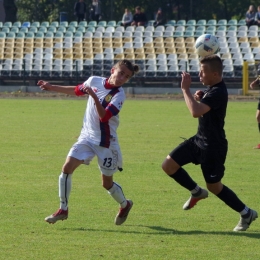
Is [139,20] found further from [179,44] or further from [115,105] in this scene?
[115,105]

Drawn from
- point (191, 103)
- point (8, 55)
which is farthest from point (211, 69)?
point (8, 55)

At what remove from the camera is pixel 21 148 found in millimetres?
14492

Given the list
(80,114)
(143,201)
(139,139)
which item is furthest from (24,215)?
(80,114)

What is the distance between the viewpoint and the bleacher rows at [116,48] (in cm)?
3350

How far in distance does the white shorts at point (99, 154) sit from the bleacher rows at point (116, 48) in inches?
979

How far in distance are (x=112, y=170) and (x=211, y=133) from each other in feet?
3.68

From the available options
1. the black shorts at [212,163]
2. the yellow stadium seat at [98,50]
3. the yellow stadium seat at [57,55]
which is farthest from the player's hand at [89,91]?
the yellow stadium seat at [57,55]

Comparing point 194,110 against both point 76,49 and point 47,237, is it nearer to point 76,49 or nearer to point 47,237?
point 47,237

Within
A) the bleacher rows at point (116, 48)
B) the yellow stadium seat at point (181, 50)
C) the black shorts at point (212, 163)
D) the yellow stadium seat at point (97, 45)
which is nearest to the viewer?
the black shorts at point (212, 163)

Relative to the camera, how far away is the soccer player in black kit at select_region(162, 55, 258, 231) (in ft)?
23.2

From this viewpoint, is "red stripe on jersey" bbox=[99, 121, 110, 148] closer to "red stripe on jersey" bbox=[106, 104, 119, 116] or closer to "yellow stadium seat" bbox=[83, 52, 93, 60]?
"red stripe on jersey" bbox=[106, 104, 119, 116]

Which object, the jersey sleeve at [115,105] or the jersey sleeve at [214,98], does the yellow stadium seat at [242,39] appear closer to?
the jersey sleeve at [115,105]

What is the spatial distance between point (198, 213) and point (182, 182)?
65cm

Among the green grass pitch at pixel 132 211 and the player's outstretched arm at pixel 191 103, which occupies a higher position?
the player's outstretched arm at pixel 191 103
